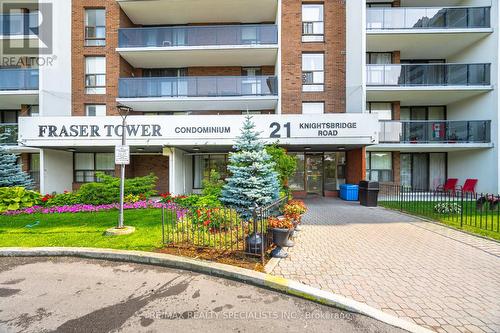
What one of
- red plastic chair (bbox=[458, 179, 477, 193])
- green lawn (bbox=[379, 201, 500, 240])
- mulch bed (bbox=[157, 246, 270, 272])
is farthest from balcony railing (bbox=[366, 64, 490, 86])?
mulch bed (bbox=[157, 246, 270, 272])

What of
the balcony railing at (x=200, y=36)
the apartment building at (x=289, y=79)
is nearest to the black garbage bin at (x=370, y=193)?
the apartment building at (x=289, y=79)

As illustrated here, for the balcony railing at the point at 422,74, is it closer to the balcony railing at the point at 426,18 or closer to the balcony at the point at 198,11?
the balcony railing at the point at 426,18

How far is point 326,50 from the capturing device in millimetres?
15680

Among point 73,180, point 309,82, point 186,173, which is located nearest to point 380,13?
point 309,82

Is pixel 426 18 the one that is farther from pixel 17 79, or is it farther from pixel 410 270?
pixel 17 79

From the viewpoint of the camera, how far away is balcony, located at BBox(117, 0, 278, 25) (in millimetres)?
15672

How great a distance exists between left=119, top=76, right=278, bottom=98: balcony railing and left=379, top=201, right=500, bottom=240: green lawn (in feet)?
32.2

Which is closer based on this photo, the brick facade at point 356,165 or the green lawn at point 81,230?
the green lawn at point 81,230

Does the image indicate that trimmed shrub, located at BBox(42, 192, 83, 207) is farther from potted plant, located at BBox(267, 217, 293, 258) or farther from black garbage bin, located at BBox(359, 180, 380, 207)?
black garbage bin, located at BBox(359, 180, 380, 207)

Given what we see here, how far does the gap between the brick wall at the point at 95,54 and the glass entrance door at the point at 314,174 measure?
529 inches

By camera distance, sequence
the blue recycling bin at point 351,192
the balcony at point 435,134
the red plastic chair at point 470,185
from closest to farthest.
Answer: the blue recycling bin at point 351,192 < the balcony at point 435,134 < the red plastic chair at point 470,185

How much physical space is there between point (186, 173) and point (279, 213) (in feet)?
A: 32.2

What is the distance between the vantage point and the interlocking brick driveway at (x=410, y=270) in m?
3.34

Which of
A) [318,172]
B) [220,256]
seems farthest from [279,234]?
[318,172]
